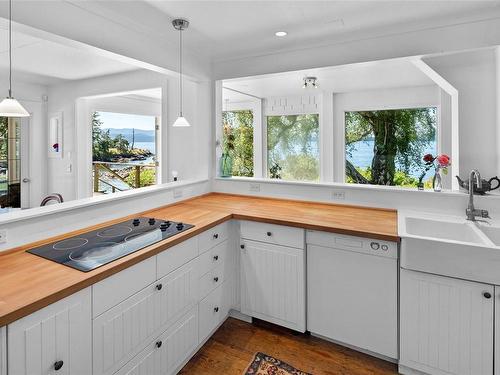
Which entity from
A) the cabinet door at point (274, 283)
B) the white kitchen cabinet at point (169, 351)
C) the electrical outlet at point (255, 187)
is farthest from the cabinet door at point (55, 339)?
the electrical outlet at point (255, 187)

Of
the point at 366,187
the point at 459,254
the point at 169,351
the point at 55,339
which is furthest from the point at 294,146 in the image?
the point at 55,339

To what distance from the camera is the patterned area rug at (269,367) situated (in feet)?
6.21

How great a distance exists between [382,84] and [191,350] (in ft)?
13.2

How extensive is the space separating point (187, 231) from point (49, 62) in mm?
3028

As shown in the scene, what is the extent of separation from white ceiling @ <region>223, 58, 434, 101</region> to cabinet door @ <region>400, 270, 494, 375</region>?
222 centimetres

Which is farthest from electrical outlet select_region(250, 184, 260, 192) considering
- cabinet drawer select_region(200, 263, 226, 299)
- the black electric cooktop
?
the black electric cooktop

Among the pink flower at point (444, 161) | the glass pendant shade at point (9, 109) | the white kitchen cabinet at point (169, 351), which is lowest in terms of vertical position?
the white kitchen cabinet at point (169, 351)

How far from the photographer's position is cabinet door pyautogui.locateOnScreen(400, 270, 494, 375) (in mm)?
1612

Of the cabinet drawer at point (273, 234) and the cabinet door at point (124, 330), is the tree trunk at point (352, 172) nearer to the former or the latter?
the cabinet drawer at point (273, 234)

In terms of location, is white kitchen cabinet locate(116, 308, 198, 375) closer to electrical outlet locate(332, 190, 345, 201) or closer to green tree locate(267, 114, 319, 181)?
electrical outlet locate(332, 190, 345, 201)

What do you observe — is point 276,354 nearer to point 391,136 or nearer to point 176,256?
point 176,256

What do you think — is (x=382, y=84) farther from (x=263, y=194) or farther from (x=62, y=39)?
(x=62, y=39)

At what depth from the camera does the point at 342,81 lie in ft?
13.1

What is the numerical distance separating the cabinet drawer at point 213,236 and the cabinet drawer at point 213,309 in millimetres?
341
